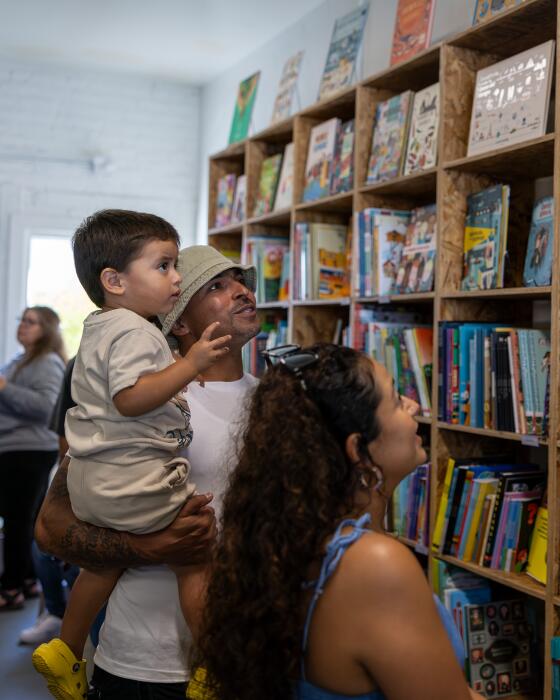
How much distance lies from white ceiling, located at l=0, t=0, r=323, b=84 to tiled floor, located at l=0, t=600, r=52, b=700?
335cm

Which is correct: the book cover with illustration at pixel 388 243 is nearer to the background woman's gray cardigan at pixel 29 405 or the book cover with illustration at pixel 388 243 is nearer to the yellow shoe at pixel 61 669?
the yellow shoe at pixel 61 669

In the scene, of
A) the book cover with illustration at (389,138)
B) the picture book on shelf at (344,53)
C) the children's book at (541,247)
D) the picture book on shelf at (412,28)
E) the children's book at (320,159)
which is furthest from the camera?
the picture book on shelf at (344,53)

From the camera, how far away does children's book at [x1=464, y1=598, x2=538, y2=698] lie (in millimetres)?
2496

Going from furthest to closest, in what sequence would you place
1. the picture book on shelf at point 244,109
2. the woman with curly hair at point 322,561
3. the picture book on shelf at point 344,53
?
the picture book on shelf at point 244,109, the picture book on shelf at point 344,53, the woman with curly hair at point 322,561

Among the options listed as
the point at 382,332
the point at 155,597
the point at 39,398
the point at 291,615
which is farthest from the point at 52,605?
the point at 291,615

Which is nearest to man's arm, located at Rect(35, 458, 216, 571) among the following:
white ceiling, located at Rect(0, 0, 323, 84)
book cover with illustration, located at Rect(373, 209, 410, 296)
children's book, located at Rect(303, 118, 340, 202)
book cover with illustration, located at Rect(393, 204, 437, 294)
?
book cover with illustration, located at Rect(393, 204, 437, 294)

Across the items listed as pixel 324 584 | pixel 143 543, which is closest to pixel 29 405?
pixel 143 543

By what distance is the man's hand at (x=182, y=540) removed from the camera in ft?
5.23

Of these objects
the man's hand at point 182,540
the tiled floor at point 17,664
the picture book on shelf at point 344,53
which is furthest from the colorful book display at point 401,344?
the tiled floor at point 17,664

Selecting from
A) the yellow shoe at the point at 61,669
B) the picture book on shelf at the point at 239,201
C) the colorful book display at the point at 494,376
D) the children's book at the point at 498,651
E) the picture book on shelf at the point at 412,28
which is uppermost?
the picture book on shelf at the point at 412,28

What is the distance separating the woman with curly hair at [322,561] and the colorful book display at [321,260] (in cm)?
223

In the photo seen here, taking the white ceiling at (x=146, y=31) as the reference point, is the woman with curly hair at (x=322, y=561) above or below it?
below

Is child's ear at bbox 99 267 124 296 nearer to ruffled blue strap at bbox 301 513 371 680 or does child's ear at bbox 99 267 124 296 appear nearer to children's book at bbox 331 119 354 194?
ruffled blue strap at bbox 301 513 371 680

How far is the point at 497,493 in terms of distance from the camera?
8.04 ft
